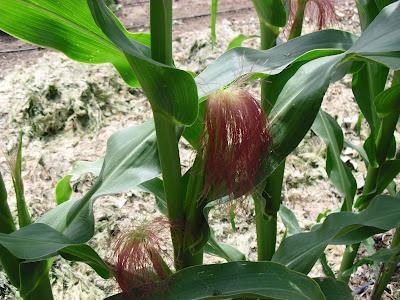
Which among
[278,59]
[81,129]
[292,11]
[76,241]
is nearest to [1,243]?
[76,241]

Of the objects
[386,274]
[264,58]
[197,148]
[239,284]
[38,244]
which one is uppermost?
[264,58]

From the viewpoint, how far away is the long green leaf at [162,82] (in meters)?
0.65

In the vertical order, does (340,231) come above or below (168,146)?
below

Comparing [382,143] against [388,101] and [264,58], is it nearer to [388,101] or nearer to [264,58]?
[388,101]

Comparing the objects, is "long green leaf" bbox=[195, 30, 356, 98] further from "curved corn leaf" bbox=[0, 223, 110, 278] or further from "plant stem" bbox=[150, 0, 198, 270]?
"curved corn leaf" bbox=[0, 223, 110, 278]

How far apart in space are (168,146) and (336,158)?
23.0 inches

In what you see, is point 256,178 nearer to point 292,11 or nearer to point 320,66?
point 320,66

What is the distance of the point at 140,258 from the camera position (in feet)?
2.96

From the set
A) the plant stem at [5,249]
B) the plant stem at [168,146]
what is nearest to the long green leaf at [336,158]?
the plant stem at [168,146]

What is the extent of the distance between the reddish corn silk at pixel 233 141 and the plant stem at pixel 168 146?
0.05 m

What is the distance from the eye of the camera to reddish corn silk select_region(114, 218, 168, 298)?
89cm

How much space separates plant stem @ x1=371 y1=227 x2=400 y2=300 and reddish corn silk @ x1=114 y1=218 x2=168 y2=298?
574 millimetres

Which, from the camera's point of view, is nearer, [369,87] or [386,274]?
[369,87]

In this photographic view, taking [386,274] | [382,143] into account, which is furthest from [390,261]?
[382,143]
